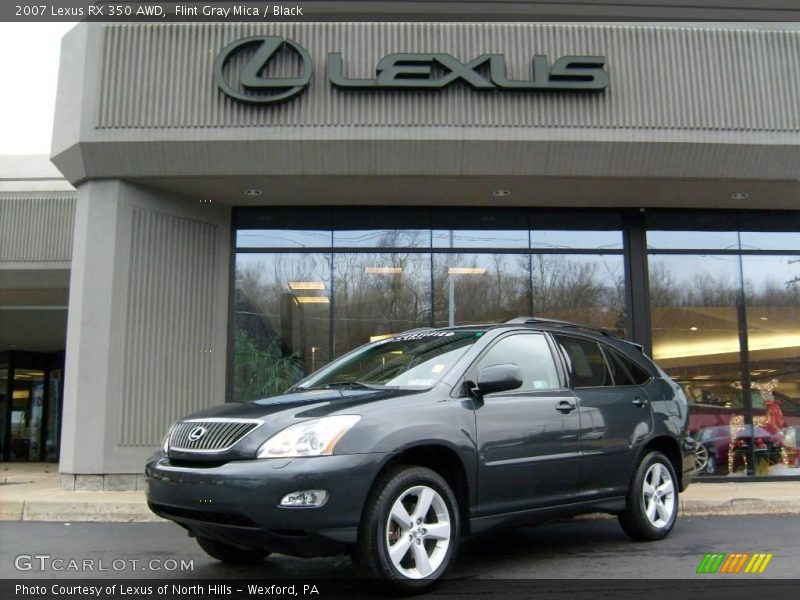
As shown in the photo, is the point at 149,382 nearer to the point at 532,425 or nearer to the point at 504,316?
the point at 504,316

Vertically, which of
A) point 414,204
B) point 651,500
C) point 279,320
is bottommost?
point 651,500

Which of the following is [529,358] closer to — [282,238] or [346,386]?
[346,386]

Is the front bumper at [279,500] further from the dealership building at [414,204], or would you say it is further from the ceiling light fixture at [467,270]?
the ceiling light fixture at [467,270]

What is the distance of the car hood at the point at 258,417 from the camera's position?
14.1 feet

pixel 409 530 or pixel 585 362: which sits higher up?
pixel 585 362

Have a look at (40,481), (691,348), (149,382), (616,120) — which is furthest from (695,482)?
(40,481)

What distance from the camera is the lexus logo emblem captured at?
10.1 metres

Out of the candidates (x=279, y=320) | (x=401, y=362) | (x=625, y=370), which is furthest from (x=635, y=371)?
(x=279, y=320)

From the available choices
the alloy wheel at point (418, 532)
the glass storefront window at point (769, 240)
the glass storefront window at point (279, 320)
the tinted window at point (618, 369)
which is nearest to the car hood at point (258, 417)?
the alloy wheel at point (418, 532)

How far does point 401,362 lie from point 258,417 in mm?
1383

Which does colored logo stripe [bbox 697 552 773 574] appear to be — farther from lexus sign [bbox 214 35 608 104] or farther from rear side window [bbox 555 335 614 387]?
lexus sign [bbox 214 35 608 104]

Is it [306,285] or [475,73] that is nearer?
[475,73]

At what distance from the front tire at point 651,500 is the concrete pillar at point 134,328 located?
6823mm

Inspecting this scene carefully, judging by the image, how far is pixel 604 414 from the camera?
19.2ft
